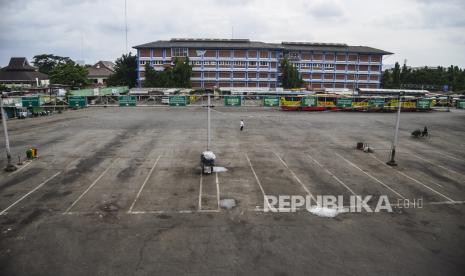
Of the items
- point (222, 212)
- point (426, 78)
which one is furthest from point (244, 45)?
point (222, 212)

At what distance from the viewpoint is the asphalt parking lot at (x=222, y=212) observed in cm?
1153

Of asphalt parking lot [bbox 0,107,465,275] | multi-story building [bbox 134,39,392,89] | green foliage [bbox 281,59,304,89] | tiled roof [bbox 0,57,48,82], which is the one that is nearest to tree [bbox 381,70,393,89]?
multi-story building [bbox 134,39,392,89]

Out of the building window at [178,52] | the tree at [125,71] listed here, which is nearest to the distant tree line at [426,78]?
the building window at [178,52]

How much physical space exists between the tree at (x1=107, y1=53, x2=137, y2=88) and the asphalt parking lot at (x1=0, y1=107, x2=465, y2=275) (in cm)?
6331

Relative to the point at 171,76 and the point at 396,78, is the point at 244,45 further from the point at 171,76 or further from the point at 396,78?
the point at 396,78

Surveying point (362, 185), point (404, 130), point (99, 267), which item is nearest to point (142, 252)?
point (99, 267)

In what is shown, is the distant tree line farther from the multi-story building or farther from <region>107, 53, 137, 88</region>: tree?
<region>107, 53, 137, 88</region>: tree

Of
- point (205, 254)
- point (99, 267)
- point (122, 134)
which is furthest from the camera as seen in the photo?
point (122, 134)

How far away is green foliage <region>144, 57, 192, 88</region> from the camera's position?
269 feet

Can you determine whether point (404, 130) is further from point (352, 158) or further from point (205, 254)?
point (205, 254)

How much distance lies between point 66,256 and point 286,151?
20.3 m

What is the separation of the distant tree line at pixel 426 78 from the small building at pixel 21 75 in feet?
325

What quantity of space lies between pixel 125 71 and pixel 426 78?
95.9 meters

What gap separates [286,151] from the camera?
28297 millimetres
